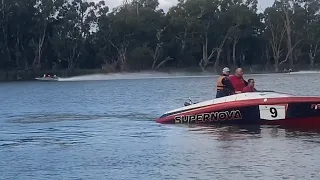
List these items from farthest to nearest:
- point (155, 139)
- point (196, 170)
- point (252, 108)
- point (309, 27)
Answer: point (309, 27), point (252, 108), point (155, 139), point (196, 170)

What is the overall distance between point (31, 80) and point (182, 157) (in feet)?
250

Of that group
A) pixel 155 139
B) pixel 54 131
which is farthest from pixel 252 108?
pixel 54 131

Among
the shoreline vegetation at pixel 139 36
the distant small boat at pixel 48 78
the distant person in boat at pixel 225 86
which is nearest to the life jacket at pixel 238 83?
the distant person in boat at pixel 225 86

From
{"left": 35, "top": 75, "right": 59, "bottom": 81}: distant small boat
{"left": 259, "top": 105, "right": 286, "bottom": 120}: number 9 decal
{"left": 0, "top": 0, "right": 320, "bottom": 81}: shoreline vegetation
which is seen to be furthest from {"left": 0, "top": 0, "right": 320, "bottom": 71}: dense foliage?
{"left": 259, "top": 105, "right": 286, "bottom": 120}: number 9 decal

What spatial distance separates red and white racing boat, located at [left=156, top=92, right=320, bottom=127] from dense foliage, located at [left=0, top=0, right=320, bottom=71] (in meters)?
68.1

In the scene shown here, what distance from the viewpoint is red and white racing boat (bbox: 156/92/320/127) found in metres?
19.0

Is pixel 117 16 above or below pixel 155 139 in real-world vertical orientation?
above

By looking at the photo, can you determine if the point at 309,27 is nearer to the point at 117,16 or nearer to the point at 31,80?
the point at 117,16

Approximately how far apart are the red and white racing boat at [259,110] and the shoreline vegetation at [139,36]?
68.0 metres

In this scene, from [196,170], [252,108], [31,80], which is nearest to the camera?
[196,170]

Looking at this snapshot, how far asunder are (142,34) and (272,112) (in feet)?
235

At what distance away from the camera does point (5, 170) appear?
43.0 feet

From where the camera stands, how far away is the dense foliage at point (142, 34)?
8762 cm

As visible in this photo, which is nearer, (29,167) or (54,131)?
(29,167)
